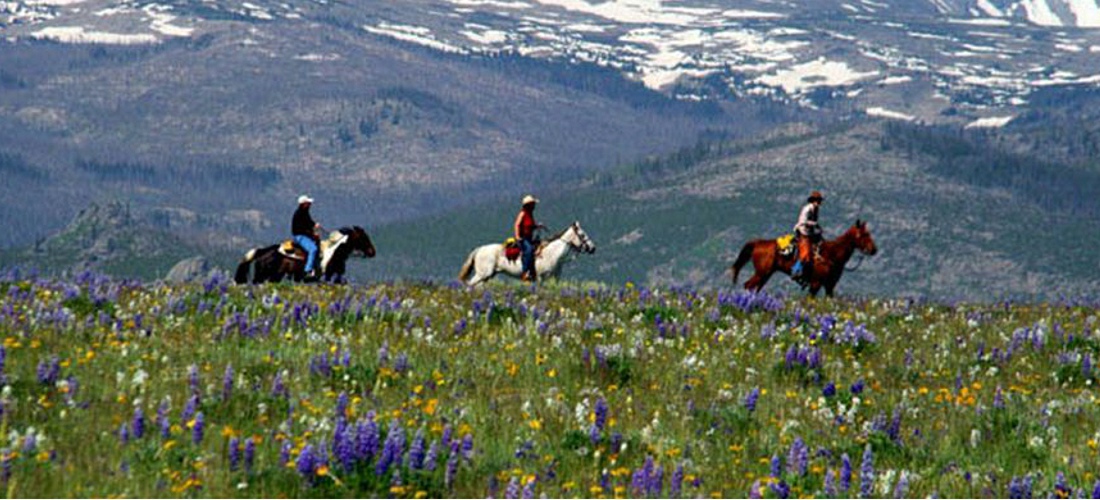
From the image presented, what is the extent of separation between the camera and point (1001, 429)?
12.8 m

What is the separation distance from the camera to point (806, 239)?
3638cm

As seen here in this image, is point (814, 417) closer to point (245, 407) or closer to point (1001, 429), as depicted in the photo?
point (1001, 429)

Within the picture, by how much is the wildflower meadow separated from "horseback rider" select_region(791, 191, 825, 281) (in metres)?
15.7

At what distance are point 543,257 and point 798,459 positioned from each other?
105 feet

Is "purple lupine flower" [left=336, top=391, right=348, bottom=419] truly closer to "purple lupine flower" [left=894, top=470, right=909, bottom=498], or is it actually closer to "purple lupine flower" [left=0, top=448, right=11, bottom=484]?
"purple lupine flower" [left=0, top=448, right=11, bottom=484]

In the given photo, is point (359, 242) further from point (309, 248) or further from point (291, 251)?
point (309, 248)

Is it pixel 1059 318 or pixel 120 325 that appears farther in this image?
pixel 1059 318

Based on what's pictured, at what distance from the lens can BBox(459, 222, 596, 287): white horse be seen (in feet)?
138

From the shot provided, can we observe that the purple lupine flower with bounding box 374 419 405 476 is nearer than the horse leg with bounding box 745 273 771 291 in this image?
Yes

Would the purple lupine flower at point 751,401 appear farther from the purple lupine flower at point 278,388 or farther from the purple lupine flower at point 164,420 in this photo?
the purple lupine flower at point 164,420

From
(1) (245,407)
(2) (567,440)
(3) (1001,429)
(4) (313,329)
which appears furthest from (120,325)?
(3) (1001,429)

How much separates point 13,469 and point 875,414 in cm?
726

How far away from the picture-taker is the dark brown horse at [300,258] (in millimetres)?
36750

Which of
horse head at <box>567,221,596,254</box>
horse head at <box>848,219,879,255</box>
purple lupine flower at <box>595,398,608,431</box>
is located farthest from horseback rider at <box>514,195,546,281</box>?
purple lupine flower at <box>595,398,608,431</box>
